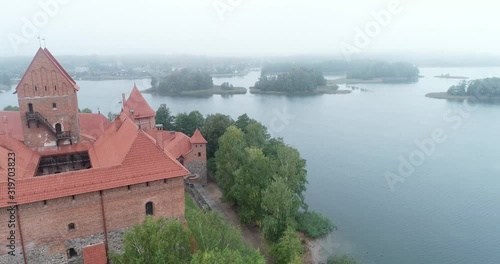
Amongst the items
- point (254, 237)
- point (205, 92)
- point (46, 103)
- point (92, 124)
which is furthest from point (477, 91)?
point (46, 103)

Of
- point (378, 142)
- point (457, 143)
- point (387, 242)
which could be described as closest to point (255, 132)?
point (387, 242)

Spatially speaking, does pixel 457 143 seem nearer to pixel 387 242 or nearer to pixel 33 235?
pixel 387 242

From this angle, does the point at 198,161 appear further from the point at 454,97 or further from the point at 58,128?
the point at 454,97

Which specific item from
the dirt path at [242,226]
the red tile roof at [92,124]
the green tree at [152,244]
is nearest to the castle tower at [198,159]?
the dirt path at [242,226]

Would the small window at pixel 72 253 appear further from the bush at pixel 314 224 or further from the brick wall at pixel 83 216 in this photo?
the bush at pixel 314 224

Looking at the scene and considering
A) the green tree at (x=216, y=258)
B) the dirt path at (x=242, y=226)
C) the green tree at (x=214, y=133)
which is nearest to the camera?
the green tree at (x=216, y=258)
